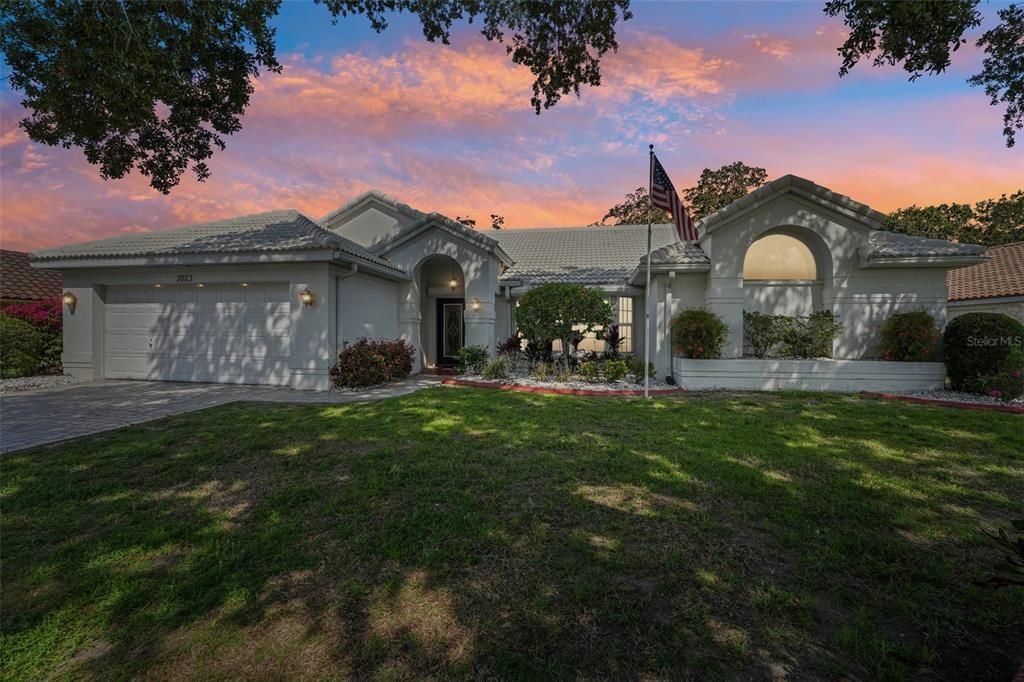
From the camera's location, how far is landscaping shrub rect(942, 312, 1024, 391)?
902 cm

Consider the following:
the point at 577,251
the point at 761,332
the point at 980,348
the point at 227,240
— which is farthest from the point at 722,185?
the point at 227,240

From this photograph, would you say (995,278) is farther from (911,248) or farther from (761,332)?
(761,332)

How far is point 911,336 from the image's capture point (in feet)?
33.0

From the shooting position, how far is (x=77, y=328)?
1130 cm

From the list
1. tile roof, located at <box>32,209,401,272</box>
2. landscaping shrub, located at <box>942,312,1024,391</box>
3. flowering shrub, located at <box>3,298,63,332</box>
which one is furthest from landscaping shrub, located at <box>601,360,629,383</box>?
flowering shrub, located at <box>3,298,63,332</box>

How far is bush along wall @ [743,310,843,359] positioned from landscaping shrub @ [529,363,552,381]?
5465mm

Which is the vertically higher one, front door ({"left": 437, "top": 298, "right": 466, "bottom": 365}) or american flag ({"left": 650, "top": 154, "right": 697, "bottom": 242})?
american flag ({"left": 650, "top": 154, "right": 697, "bottom": 242})

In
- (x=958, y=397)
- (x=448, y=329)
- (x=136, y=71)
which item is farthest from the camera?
(x=448, y=329)

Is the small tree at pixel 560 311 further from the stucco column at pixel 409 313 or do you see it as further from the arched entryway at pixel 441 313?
the arched entryway at pixel 441 313

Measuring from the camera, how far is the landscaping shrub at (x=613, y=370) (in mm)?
11281

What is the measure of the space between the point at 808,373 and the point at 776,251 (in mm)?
3590

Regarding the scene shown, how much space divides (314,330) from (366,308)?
205cm

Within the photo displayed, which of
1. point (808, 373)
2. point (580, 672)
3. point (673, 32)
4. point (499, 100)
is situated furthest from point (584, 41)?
point (808, 373)

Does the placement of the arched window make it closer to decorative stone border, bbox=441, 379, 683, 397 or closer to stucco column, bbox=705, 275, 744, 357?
stucco column, bbox=705, 275, 744, 357
